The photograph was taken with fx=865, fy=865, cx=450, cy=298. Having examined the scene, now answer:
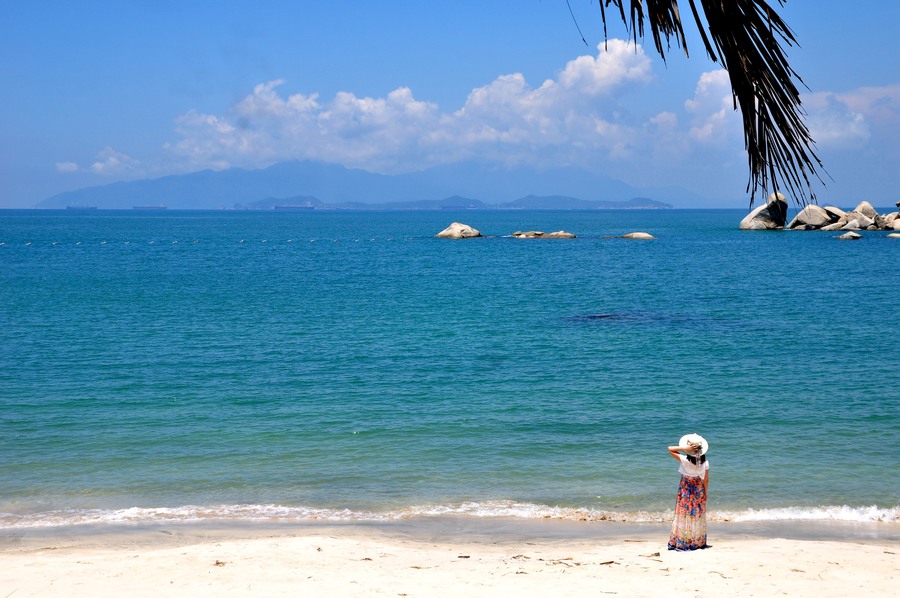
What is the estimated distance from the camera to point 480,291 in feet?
160

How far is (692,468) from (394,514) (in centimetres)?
548

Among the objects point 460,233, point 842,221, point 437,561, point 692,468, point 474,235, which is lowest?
point 437,561

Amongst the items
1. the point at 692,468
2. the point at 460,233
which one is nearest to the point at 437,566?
the point at 692,468

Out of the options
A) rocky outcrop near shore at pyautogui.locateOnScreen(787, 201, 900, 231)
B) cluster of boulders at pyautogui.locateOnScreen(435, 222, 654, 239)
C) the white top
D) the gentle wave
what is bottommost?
the gentle wave

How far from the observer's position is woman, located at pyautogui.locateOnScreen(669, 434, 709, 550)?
10.7 metres

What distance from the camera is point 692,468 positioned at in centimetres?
1085

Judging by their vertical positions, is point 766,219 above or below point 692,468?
above

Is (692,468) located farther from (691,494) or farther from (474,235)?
(474,235)

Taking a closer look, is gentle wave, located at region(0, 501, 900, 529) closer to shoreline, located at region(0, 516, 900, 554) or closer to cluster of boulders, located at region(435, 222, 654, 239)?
shoreline, located at region(0, 516, 900, 554)

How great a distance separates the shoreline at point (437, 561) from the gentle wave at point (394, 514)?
0.37m

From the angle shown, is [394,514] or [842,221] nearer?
[394,514]

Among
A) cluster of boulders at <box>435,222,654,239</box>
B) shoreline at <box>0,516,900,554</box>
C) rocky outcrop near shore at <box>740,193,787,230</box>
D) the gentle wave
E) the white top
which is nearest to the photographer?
the white top

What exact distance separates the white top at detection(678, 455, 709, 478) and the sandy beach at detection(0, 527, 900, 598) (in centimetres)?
108

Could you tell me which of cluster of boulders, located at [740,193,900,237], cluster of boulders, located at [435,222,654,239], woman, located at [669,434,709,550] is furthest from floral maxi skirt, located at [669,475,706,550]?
cluster of boulders, located at [740,193,900,237]
